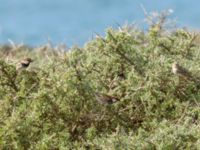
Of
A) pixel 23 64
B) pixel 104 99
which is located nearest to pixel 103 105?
pixel 104 99

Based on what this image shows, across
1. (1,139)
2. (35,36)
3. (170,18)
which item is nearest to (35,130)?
(1,139)

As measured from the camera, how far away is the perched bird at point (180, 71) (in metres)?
4.58

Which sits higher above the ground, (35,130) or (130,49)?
(130,49)

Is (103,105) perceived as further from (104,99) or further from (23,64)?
(23,64)

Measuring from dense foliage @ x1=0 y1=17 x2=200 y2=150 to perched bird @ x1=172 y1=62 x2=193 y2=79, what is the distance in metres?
0.03

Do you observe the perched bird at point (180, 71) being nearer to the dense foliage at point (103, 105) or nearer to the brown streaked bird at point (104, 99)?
the dense foliage at point (103, 105)

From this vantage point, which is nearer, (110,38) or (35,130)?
(35,130)

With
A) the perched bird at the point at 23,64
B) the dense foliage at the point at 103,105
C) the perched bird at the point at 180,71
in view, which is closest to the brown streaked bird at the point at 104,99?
the dense foliage at the point at 103,105

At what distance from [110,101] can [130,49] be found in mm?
461

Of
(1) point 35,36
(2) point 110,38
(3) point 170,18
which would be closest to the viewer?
(2) point 110,38

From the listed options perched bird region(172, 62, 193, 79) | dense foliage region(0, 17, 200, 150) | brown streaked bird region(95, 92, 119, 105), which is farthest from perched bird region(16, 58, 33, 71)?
perched bird region(172, 62, 193, 79)

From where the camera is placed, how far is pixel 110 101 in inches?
180

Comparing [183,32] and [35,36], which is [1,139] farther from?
[35,36]

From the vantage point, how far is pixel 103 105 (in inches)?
177
